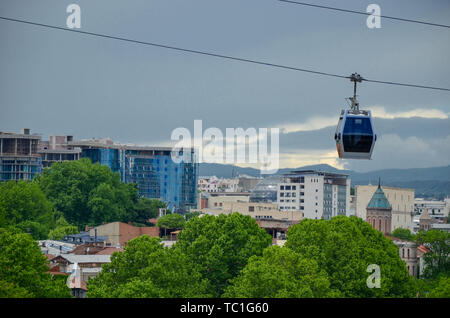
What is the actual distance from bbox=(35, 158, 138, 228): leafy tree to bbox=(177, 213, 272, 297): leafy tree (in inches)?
2186

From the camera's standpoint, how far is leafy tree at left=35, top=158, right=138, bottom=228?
117562 millimetres

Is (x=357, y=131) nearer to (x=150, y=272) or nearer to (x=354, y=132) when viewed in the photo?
(x=354, y=132)

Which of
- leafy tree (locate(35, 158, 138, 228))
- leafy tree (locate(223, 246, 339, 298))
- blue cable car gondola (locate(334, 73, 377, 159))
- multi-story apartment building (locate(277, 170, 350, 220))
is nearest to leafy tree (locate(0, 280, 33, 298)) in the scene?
leafy tree (locate(223, 246, 339, 298))

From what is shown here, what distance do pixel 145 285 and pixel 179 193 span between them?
496 ft

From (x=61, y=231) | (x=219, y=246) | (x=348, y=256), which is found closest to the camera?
(x=348, y=256)

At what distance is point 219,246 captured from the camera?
5831cm

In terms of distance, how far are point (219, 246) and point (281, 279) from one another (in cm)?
1172

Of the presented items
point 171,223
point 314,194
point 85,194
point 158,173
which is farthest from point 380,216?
point 85,194

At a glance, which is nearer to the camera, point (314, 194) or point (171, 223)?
point (171, 223)

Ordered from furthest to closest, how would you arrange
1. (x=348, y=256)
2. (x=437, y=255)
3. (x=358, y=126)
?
(x=437, y=255) → (x=348, y=256) → (x=358, y=126)

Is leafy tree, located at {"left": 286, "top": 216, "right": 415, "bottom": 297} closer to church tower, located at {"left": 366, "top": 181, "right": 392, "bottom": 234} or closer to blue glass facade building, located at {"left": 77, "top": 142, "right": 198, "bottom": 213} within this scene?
church tower, located at {"left": 366, "top": 181, "right": 392, "bottom": 234}
